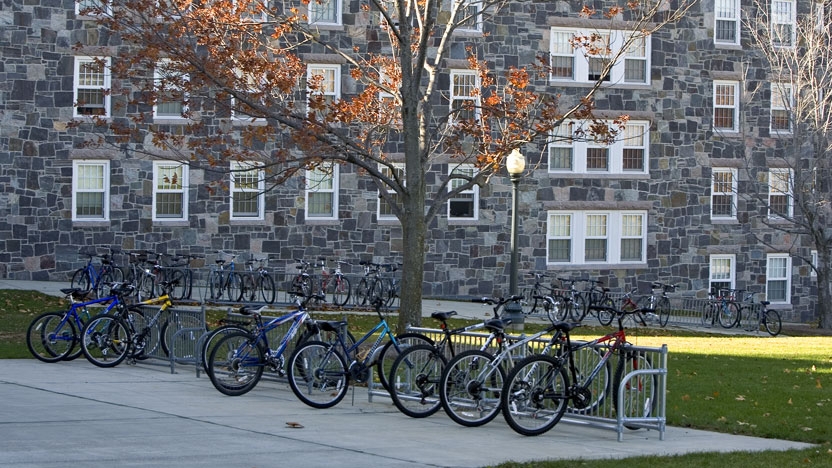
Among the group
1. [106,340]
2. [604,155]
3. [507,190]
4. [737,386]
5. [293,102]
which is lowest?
[737,386]

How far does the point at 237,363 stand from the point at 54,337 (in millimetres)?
4052

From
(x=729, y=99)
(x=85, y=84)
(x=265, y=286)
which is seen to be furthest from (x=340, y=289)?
(x=729, y=99)

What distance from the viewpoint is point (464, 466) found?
997cm

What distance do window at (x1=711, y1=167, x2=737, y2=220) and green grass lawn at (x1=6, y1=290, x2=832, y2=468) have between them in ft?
40.8

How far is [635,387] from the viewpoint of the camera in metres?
12.3

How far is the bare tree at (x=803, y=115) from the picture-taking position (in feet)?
108

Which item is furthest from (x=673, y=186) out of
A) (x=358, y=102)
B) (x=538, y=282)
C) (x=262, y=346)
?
(x=262, y=346)

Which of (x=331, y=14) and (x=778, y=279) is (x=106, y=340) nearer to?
(x=331, y=14)

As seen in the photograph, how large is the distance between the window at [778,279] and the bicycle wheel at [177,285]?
65.3 ft

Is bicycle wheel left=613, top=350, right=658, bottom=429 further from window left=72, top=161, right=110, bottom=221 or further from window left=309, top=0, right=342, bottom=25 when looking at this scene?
window left=309, top=0, right=342, bottom=25

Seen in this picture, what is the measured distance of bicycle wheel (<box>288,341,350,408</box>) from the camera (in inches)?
519

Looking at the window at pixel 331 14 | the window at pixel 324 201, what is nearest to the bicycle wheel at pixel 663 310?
the window at pixel 324 201

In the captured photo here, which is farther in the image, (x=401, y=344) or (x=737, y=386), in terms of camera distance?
(x=737, y=386)

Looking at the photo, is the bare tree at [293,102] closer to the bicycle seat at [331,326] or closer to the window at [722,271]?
the bicycle seat at [331,326]
